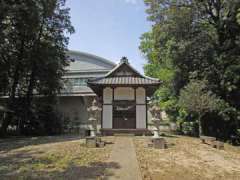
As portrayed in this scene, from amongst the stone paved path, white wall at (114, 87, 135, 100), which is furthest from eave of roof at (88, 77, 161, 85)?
the stone paved path

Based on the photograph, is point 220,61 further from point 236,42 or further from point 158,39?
point 158,39

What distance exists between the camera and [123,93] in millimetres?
15836

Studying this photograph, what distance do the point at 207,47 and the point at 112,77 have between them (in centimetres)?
818

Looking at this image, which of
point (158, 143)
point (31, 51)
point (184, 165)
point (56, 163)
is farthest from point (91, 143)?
point (31, 51)

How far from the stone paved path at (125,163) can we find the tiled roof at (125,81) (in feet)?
18.6

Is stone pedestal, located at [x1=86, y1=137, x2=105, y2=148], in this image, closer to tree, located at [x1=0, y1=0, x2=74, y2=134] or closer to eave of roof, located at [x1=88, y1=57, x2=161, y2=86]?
eave of roof, located at [x1=88, y1=57, x2=161, y2=86]

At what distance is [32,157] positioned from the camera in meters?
8.66

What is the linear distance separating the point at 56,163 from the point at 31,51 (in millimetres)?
13762

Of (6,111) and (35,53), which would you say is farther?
(35,53)

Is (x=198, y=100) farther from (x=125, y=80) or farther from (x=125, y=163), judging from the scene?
(x=125, y=163)

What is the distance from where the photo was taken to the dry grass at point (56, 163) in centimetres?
639

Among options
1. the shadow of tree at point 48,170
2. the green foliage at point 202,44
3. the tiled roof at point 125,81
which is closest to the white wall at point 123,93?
the tiled roof at point 125,81

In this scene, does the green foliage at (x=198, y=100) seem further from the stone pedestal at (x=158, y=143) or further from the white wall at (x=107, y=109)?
the stone pedestal at (x=158, y=143)

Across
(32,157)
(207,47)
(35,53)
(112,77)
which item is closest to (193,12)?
(207,47)
